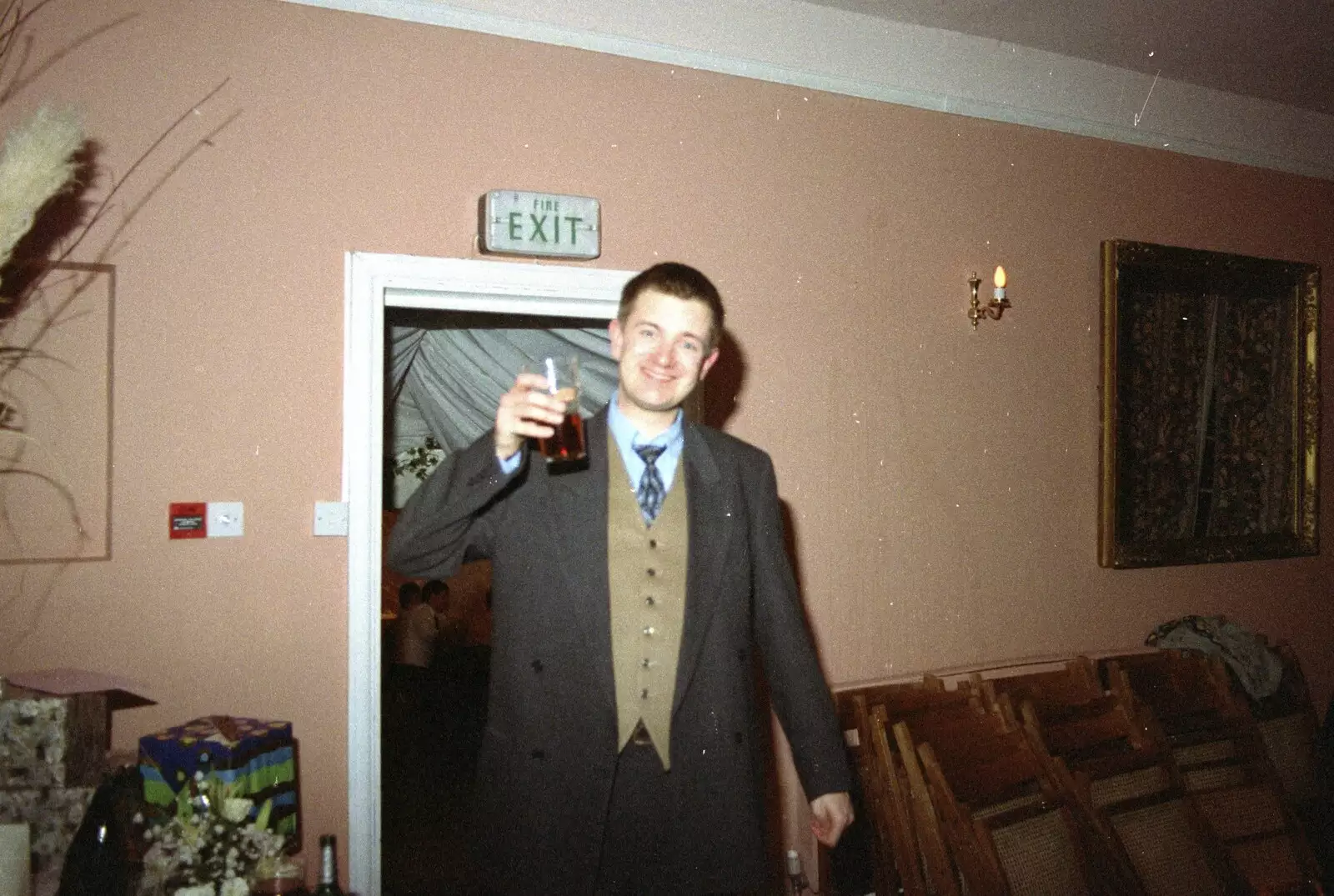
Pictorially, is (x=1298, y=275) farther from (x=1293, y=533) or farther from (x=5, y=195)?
(x=5, y=195)

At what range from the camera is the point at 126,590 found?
2234 mm

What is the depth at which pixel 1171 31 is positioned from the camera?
320 cm

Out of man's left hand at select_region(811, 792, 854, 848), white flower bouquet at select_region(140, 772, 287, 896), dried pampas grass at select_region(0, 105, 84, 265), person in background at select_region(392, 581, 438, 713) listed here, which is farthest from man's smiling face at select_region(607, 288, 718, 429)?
person in background at select_region(392, 581, 438, 713)

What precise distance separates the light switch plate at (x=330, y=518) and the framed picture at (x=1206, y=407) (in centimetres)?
271

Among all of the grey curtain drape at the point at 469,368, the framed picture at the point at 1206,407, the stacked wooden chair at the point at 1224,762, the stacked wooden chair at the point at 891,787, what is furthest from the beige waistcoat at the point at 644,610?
the framed picture at the point at 1206,407

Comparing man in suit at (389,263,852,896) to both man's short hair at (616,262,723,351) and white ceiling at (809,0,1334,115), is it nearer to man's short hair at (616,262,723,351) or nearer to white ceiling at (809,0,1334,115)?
man's short hair at (616,262,723,351)

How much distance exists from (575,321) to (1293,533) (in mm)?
3149

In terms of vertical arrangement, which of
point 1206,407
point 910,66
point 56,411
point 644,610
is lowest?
point 644,610

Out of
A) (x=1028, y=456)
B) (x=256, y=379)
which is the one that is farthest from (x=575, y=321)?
(x=1028, y=456)

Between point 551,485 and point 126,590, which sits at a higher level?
point 551,485

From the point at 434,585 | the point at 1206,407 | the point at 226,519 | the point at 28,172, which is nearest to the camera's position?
the point at 28,172

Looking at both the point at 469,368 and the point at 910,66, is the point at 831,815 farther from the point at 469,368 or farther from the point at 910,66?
the point at 469,368

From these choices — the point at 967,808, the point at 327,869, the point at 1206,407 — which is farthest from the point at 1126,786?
the point at 327,869

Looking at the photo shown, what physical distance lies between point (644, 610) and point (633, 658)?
0.09 meters
